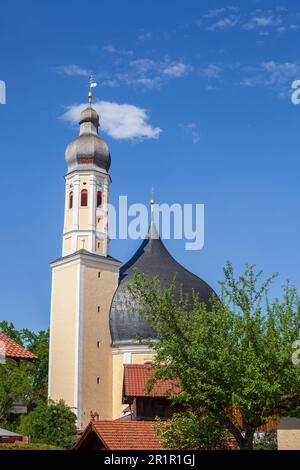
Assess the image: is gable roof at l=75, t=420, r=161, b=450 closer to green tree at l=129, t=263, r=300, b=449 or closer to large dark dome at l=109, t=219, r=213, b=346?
green tree at l=129, t=263, r=300, b=449

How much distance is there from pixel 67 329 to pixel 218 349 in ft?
111

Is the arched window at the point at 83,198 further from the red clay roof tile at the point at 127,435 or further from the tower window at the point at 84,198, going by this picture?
the red clay roof tile at the point at 127,435

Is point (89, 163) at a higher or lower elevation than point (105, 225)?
higher

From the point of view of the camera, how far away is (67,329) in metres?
52.6

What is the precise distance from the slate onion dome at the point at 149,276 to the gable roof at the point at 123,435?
27329mm

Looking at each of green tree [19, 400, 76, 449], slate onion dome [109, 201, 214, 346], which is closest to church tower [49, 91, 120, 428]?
slate onion dome [109, 201, 214, 346]

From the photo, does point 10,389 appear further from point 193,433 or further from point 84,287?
point 193,433

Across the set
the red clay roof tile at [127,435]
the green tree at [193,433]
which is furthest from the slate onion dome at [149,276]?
the green tree at [193,433]

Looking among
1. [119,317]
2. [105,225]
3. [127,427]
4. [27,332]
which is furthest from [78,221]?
[127,427]

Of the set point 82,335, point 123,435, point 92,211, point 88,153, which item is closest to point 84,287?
point 82,335

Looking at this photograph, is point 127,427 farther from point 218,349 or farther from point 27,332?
point 27,332

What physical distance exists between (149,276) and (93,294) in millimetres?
4117

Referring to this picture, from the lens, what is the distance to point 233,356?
19406 mm

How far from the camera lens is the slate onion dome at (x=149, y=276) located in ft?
173
